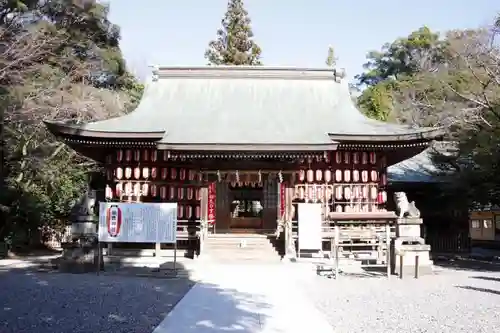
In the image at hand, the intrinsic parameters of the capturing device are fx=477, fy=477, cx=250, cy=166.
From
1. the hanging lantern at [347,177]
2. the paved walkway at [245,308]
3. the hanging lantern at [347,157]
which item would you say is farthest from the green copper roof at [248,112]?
the paved walkway at [245,308]

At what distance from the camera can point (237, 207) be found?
2234 cm

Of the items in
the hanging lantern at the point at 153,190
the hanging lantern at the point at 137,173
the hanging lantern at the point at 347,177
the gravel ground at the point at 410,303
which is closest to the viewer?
the gravel ground at the point at 410,303

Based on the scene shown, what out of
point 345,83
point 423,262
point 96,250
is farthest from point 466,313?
point 345,83

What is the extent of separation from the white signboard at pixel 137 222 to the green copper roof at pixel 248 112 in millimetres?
2643

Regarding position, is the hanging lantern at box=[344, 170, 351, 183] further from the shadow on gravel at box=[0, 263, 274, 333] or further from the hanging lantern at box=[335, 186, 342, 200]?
the shadow on gravel at box=[0, 263, 274, 333]

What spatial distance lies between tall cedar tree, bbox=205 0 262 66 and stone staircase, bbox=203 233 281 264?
24721 mm

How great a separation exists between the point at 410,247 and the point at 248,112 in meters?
7.94

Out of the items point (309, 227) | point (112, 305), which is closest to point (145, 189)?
point (309, 227)

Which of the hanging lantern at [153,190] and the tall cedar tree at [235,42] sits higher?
the tall cedar tree at [235,42]

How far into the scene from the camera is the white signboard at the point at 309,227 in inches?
531

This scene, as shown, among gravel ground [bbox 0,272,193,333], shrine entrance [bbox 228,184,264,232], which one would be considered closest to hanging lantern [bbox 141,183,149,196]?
shrine entrance [bbox 228,184,264,232]

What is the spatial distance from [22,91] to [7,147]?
2276 millimetres

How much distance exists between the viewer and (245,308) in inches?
299

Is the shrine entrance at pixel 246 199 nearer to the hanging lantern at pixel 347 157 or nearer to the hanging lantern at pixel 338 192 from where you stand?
the hanging lantern at pixel 338 192
